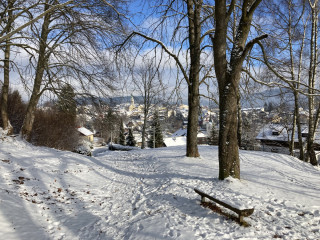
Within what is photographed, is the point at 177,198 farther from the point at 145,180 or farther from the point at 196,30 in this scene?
the point at 196,30

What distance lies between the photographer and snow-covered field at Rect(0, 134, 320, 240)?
3.76 m

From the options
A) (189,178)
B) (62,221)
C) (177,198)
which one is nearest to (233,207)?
(177,198)

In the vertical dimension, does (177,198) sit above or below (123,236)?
above

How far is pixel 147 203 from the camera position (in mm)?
5430

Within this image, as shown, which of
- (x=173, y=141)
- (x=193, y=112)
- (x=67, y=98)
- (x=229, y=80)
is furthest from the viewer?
(x=173, y=141)

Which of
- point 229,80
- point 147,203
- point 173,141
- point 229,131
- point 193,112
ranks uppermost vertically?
point 229,80

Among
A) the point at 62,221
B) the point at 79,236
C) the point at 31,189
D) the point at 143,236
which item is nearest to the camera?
the point at 143,236

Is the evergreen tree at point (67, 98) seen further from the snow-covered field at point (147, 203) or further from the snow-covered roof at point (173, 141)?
the snow-covered roof at point (173, 141)

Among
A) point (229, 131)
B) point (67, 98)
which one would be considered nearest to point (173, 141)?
point (67, 98)

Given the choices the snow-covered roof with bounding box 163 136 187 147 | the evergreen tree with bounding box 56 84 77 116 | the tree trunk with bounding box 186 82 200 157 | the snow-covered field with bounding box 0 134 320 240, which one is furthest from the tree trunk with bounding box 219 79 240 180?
the snow-covered roof with bounding box 163 136 187 147

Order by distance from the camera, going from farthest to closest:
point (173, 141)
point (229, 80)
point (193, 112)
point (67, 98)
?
point (173, 141), point (67, 98), point (193, 112), point (229, 80)

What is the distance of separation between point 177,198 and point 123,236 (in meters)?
1.84

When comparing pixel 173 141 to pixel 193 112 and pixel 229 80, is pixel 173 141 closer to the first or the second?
pixel 193 112

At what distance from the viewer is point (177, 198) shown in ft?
17.4
